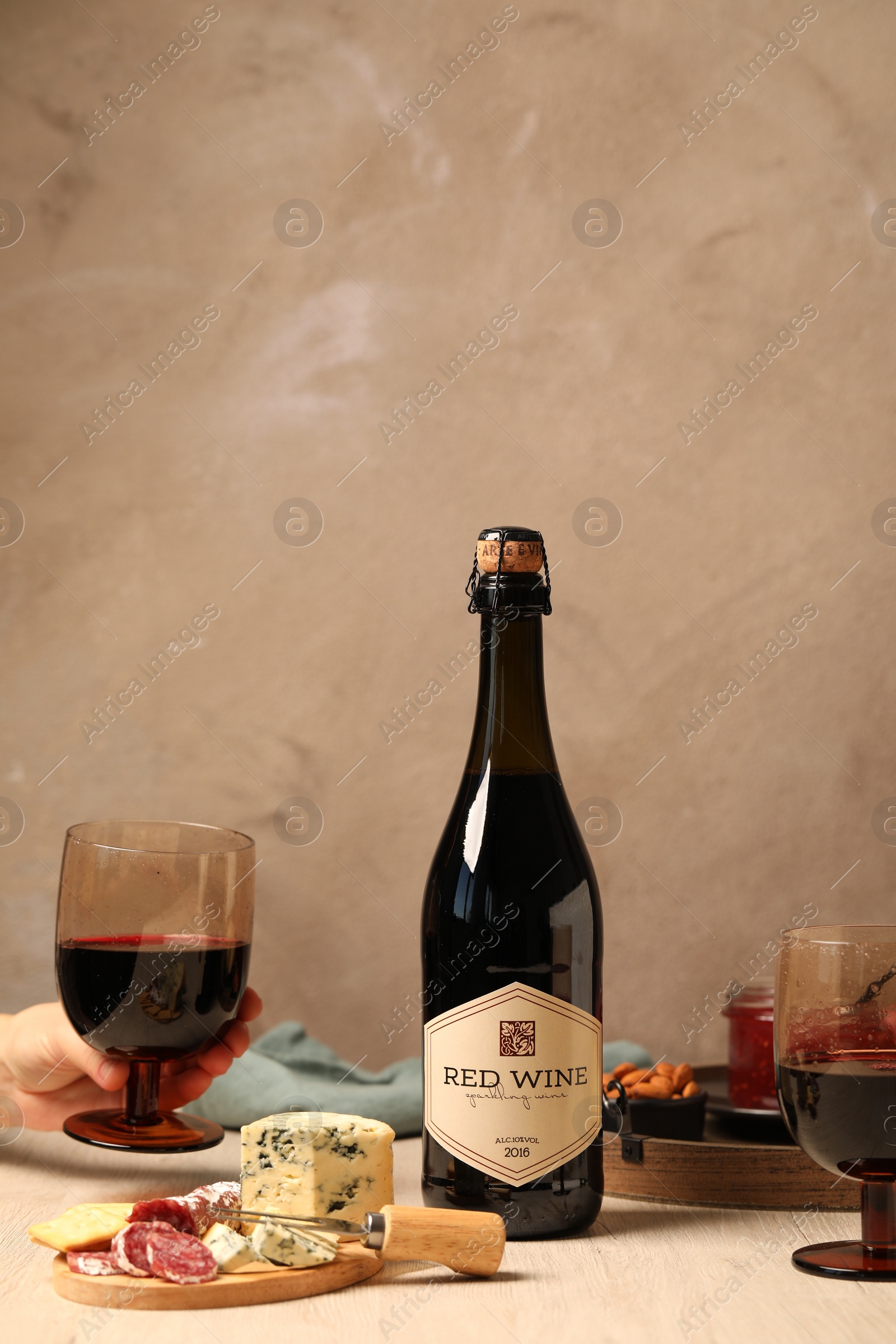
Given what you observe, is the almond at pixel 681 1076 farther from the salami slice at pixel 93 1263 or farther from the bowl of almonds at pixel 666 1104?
the salami slice at pixel 93 1263

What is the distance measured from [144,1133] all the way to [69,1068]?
0.58 ft

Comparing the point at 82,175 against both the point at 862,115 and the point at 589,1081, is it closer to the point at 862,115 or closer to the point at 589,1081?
the point at 862,115

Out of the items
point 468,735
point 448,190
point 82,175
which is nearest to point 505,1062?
point 468,735

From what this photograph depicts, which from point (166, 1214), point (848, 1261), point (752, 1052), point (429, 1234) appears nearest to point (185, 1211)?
point (166, 1214)

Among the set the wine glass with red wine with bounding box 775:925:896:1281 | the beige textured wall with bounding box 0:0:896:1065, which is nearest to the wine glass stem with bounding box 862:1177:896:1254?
the wine glass with red wine with bounding box 775:925:896:1281

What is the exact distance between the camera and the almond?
1122 millimetres

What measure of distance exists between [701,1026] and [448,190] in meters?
1.20

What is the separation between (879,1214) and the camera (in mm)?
782

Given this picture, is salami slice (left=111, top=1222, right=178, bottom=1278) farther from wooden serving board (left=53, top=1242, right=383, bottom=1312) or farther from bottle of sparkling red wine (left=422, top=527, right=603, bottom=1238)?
bottle of sparkling red wine (left=422, top=527, right=603, bottom=1238)

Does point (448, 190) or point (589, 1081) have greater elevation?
point (448, 190)

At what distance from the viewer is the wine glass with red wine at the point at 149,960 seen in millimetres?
917

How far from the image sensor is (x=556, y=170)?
1668 mm

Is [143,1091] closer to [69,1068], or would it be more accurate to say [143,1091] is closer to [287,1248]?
[69,1068]

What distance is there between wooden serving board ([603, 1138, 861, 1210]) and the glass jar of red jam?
171 millimetres
